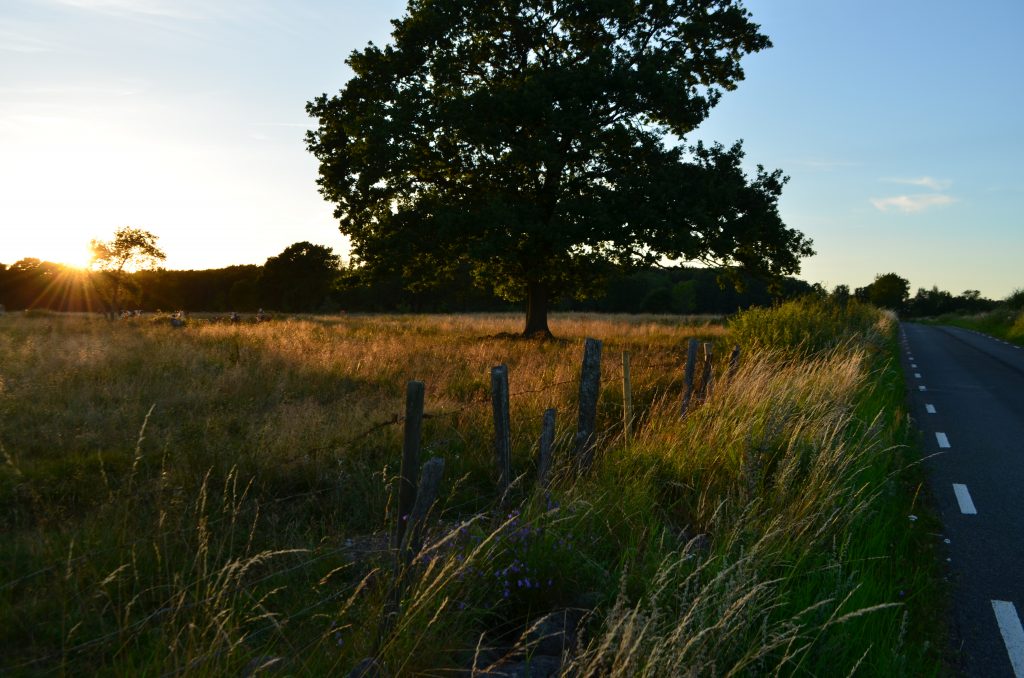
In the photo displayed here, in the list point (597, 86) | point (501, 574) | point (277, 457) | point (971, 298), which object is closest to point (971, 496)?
point (501, 574)

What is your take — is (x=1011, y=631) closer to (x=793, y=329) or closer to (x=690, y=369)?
(x=690, y=369)

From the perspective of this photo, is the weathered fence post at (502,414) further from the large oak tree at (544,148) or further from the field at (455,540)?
the large oak tree at (544,148)

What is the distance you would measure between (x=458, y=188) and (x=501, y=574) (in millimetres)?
20486

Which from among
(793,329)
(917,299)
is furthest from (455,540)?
(917,299)

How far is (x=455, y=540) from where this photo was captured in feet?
13.0

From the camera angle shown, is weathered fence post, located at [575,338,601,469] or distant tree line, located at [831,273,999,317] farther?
distant tree line, located at [831,273,999,317]

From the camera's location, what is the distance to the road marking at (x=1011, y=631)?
3.91 metres

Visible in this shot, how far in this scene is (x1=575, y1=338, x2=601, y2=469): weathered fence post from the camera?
6.05 metres

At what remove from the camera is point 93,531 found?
4.37m

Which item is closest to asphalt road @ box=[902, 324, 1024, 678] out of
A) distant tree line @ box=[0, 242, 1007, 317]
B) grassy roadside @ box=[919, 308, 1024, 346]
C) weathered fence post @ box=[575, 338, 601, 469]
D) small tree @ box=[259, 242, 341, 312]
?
weathered fence post @ box=[575, 338, 601, 469]

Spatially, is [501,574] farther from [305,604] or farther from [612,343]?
[612,343]

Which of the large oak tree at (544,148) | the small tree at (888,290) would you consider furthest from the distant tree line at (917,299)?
the large oak tree at (544,148)

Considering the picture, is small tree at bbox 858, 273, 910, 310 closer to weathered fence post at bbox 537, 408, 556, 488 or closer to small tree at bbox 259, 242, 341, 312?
small tree at bbox 259, 242, 341, 312

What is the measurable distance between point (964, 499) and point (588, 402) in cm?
437
